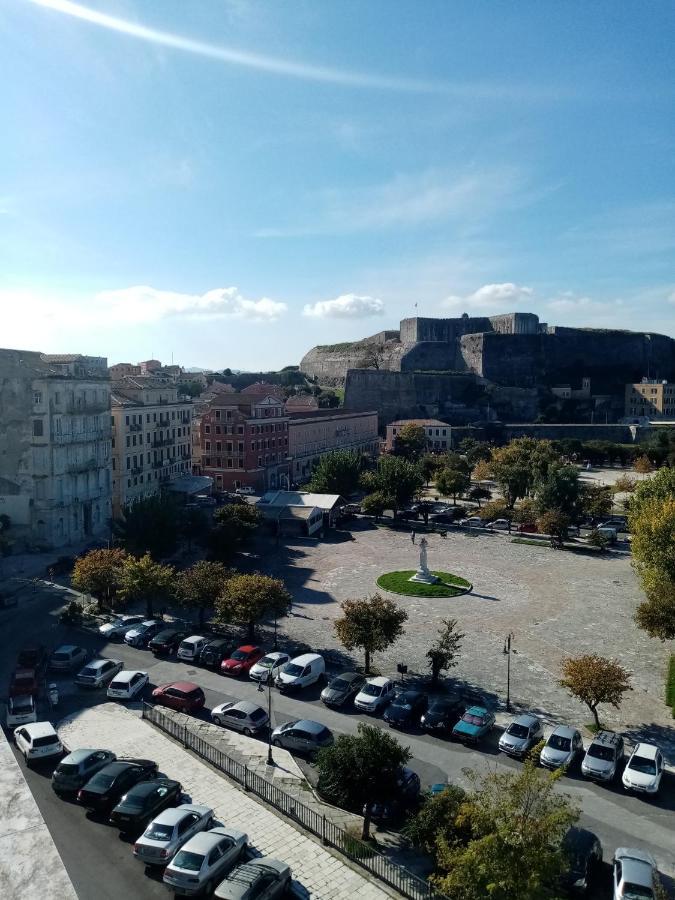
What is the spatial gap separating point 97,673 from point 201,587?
5.52 metres

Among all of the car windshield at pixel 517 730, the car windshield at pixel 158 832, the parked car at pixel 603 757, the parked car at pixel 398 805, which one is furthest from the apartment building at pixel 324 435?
the car windshield at pixel 158 832

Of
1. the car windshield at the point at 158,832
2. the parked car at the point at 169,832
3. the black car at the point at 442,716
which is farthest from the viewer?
the black car at the point at 442,716

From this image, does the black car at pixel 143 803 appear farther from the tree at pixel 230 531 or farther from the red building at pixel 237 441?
the red building at pixel 237 441

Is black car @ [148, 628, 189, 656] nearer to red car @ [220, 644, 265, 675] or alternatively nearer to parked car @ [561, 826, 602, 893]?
red car @ [220, 644, 265, 675]

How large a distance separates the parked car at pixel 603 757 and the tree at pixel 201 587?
1381cm

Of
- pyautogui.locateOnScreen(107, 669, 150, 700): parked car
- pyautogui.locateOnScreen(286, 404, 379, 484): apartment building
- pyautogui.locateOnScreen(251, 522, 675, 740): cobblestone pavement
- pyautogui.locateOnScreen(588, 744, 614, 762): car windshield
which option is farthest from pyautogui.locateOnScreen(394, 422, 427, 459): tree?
pyautogui.locateOnScreen(588, 744, 614, 762): car windshield

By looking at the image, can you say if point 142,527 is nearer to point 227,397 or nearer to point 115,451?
point 115,451

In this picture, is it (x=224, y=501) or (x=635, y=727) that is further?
(x=224, y=501)

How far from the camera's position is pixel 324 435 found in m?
70.2

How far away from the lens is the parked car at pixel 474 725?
17859 millimetres

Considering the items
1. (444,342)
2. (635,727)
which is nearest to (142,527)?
(635,727)

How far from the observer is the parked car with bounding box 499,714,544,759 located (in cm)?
1709

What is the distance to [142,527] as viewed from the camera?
3381 centimetres

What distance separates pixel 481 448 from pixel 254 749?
61.2m
